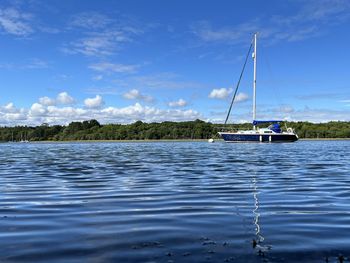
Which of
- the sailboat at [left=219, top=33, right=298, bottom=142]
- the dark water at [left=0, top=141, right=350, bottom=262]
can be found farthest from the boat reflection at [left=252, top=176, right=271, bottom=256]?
the sailboat at [left=219, top=33, right=298, bottom=142]

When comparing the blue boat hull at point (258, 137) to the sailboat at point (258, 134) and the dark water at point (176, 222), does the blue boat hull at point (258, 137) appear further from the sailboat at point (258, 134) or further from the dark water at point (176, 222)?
the dark water at point (176, 222)

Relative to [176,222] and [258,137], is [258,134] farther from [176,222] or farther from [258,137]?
[176,222]

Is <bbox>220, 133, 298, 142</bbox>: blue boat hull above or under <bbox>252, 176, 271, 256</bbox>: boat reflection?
above

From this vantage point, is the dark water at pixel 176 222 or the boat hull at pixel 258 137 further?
the boat hull at pixel 258 137

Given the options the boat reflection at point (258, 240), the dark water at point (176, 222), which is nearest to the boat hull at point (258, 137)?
the dark water at point (176, 222)

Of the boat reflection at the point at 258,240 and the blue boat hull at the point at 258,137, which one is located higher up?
the blue boat hull at the point at 258,137

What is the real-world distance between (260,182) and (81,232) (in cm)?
1248

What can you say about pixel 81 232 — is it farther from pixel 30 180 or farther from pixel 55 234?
pixel 30 180

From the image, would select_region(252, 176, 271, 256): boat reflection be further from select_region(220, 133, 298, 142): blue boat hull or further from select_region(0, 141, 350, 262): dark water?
select_region(220, 133, 298, 142): blue boat hull

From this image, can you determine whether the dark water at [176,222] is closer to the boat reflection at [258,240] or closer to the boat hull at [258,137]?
the boat reflection at [258,240]

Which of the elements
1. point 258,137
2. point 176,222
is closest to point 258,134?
point 258,137

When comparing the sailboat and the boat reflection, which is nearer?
the boat reflection

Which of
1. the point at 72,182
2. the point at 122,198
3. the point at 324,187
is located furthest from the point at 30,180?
the point at 324,187

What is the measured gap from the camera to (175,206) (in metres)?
14.4
